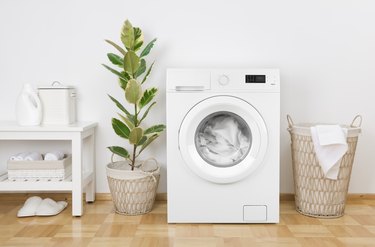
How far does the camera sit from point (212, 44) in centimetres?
277

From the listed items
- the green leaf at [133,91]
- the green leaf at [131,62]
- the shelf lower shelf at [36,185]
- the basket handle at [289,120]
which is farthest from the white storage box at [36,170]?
the basket handle at [289,120]

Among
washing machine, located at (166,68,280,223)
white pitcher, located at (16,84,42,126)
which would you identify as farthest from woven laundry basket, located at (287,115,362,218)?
white pitcher, located at (16,84,42,126)

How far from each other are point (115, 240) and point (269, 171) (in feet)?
2.83

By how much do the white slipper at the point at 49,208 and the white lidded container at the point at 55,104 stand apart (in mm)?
463

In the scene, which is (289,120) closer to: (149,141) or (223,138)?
(223,138)

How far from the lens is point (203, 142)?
238 centimetres

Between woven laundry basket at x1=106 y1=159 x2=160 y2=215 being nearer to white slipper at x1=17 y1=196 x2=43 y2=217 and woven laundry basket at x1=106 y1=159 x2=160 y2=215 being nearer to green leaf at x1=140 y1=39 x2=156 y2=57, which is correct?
white slipper at x1=17 y1=196 x2=43 y2=217

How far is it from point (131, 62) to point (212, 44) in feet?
1.96

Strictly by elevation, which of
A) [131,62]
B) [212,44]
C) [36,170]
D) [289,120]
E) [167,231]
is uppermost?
[212,44]

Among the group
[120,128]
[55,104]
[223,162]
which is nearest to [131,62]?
[120,128]

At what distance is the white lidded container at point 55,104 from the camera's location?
256 centimetres

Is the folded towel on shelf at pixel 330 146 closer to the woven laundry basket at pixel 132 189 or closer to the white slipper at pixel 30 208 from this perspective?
the woven laundry basket at pixel 132 189

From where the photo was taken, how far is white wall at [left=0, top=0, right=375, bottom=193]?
2.75 metres

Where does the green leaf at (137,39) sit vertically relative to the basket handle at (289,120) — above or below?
above
